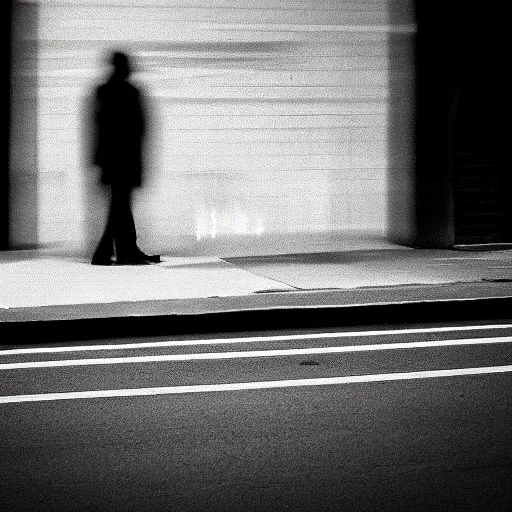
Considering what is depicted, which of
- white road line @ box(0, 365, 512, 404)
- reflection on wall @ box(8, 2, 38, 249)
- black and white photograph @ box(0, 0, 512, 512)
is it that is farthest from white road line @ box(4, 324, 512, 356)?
reflection on wall @ box(8, 2, 38, 249)

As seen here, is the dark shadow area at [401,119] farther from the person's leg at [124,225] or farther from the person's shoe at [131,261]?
the person's leg at [124,225]

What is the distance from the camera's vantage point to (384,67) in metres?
14.6

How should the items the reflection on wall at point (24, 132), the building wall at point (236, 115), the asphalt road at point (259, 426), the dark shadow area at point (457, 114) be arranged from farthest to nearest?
the dark shadow area at point (457, 114) → the building wall at point (236, 115) → the reflection on wall at point (24, 132) → the asphalt road at point (259, 426)

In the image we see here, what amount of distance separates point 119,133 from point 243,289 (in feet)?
→ 10.0

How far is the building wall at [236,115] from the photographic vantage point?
13844 millimetres

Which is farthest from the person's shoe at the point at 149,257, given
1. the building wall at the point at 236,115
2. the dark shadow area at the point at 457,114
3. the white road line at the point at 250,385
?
the white road line at the point at 250,385

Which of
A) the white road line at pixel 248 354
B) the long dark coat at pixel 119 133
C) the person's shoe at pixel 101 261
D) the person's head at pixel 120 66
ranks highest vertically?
the person's head at pixel 120 66

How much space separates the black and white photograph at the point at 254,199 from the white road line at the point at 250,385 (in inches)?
1.0

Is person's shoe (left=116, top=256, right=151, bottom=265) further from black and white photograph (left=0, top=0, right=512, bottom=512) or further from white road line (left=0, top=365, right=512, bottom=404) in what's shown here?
white road line (left=0, top=365, right=512, bottom=404)

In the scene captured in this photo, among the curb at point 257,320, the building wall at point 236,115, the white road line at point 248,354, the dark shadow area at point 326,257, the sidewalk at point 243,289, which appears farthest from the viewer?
the building wall at point 236,115

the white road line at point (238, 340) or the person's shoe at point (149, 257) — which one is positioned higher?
the person's shoe at point (149, 257)

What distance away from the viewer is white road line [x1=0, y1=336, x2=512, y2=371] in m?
7.46

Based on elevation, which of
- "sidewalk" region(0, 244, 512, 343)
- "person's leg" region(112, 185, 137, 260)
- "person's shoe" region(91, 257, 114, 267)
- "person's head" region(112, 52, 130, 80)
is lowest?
"sidewalk" region(0, 244, 512, 343)

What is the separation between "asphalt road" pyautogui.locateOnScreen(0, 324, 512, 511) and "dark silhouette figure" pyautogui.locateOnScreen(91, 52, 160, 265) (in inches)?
185
